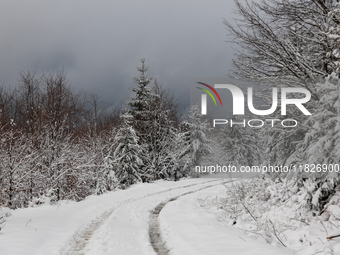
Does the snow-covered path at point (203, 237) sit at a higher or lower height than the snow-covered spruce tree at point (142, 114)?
lower

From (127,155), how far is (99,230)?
51.0 feet

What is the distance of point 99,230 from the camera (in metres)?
8.37

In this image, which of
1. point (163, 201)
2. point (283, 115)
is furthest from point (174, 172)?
point (283, 115)

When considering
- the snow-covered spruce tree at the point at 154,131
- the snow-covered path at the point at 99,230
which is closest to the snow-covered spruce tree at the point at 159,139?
the snow-covered spruce tree at the point at 154,131

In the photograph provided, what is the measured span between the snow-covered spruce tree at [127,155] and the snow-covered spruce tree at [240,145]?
18830 millimetres

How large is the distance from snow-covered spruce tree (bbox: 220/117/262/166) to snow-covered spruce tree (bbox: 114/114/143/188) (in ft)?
61.8

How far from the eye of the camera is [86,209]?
38.1 ft

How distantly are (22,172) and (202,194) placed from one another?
31.6 feet

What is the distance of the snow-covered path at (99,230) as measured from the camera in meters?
6.48

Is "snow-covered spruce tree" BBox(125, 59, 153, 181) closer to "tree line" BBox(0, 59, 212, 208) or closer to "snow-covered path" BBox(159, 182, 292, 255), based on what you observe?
"tree line" BBox(0, 59, 212, 208)

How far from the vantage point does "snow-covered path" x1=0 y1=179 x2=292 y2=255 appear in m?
6.48

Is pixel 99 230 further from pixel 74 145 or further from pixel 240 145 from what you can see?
pixel 240 145

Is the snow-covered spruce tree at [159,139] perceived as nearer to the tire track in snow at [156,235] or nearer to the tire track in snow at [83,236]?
the tire track in snow at [156,235]

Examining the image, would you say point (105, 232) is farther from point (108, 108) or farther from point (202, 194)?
point (108, 108)
